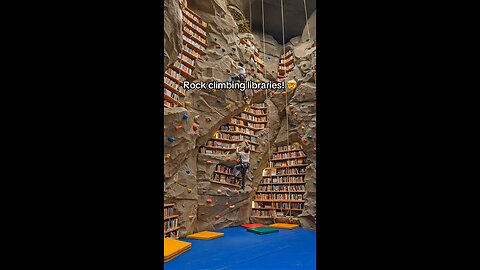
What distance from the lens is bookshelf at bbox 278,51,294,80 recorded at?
779 cm

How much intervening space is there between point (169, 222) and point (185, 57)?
3.03 meters

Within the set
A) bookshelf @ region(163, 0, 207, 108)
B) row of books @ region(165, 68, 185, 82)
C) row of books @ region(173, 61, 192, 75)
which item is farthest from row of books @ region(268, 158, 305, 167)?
row of books @ region(165, 68, 185, 82)

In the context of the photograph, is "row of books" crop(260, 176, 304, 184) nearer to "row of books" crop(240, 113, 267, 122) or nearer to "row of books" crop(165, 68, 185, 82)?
"row of books" crop(240, 113, 267, 122)

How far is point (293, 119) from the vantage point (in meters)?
7.13

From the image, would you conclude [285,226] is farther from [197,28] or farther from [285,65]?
[197,28]

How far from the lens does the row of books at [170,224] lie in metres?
4.91

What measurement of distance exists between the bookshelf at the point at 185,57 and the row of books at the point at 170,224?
1.90 metres

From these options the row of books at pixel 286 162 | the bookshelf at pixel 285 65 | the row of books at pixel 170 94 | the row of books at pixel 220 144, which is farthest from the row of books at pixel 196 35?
the row of books at pixel 286 162

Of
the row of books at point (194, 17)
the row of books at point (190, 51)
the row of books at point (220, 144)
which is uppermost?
the row of books at point (194, 17)

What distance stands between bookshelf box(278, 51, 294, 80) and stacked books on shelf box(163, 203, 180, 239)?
448cm

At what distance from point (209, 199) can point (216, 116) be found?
1.68 meters

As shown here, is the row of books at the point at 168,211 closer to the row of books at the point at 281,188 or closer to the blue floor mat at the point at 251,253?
the blue floor mat at the point at 251,253

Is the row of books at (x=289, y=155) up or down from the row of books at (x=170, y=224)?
up
